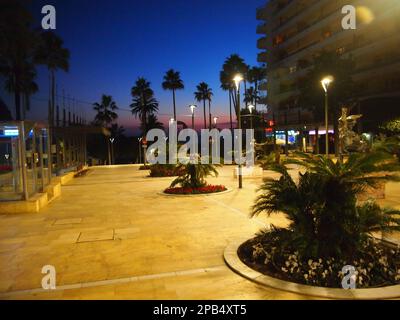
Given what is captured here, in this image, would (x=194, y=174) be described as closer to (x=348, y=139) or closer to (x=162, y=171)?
(x=162, y=171)

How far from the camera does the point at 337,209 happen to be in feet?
17.3

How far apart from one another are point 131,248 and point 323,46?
43.9m

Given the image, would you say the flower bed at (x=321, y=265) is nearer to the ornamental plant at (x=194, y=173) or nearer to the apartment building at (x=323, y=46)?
the ornamental plant at (x=194, y=173)

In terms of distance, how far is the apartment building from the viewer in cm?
3456

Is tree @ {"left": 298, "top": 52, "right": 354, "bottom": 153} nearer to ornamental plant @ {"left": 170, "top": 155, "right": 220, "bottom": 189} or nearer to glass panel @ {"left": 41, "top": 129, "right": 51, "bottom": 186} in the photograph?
ornamental plant @ {"left": 170, "top": 155, "right": 220, "bottom": 189}

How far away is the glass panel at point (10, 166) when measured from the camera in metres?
11.0

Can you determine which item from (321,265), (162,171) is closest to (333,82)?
(162,171)

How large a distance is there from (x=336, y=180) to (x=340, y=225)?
2.23 feet

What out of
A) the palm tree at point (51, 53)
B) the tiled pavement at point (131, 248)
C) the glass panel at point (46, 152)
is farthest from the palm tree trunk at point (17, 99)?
the tiled pavement at point (131, 248)

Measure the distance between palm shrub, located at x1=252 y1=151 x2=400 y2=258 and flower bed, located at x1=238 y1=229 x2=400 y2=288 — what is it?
5.5 inches

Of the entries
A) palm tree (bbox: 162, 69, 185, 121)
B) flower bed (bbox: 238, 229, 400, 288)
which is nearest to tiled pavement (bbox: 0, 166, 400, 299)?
flower bed (bbox: 238, 229, 400, 288)

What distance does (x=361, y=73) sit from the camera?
3750 cm

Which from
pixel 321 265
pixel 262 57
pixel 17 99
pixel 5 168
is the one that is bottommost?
pixel 321 265

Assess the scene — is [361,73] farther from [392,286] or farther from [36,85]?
[392,286]
